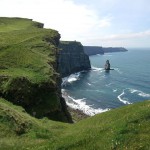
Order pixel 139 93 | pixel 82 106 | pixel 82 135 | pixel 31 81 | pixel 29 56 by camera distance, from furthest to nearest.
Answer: pixel 139 93 < pixel 82 106 < pixel 29 56 < pixel 31 81 < pixel 82 135

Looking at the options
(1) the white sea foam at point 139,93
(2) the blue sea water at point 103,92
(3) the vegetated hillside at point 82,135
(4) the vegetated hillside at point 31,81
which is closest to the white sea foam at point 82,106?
(2) the blue sea water at point 103,92

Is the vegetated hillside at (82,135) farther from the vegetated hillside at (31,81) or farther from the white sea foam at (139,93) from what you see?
the white sea foam at (139,93)

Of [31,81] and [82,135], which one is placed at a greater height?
[82,135]

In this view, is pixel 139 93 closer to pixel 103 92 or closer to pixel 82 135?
pixel 103 92

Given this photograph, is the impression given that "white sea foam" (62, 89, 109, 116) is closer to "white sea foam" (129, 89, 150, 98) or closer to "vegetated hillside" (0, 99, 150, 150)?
"white sea foam" (129, 89, 150, 98)

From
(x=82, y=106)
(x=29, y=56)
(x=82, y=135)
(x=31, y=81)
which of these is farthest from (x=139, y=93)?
(x=82, y=135)

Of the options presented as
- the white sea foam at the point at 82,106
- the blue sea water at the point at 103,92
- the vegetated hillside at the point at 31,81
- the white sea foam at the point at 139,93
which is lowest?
the white sea foam at the point at 82,106

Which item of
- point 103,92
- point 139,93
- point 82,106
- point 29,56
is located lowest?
point 82,106

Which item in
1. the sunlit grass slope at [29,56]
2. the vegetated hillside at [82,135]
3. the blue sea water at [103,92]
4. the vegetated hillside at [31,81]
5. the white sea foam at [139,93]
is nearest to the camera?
the vegetated hillside at [82,135]

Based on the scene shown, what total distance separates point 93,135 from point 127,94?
122567 mm

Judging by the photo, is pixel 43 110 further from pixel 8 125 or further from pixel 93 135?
pixel 93 135

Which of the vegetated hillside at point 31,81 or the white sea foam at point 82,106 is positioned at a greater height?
the vegetated hillside at point 31,81

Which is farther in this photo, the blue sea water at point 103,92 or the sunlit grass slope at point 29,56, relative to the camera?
the blue sea water at point 103,92

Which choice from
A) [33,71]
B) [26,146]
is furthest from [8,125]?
[33,71]
